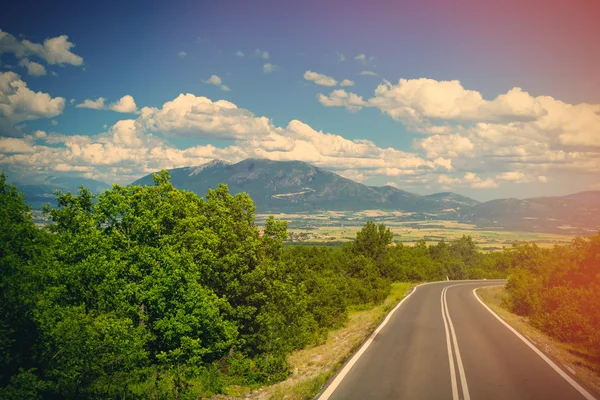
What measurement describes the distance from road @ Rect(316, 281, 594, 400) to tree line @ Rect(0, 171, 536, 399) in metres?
4.94

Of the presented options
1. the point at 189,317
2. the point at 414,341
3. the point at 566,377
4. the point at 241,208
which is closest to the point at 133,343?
the point at 189,317

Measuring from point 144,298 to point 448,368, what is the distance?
15646 mm

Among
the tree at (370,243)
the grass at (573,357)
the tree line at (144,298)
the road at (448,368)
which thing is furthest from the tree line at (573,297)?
the tree at (370,243)

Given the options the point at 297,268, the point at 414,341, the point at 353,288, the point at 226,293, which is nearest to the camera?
the point at 414,341

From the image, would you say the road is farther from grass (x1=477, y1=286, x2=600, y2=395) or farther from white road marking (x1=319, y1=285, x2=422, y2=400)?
grass (x1=477, y1=286, x2=600, y2=395)

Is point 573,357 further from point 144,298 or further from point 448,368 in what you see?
point 144,298

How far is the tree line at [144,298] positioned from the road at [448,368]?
16.2 feet

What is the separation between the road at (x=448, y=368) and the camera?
11875mm

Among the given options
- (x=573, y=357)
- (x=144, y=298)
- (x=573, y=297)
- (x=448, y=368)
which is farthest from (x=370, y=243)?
(x=448, y=368)

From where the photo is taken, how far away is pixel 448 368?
14.4 metres

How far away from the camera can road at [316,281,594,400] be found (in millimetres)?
11875

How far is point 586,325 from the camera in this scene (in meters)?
20.5

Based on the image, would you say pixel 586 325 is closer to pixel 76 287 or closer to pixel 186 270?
pixel 186 270

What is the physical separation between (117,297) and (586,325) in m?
26.6
